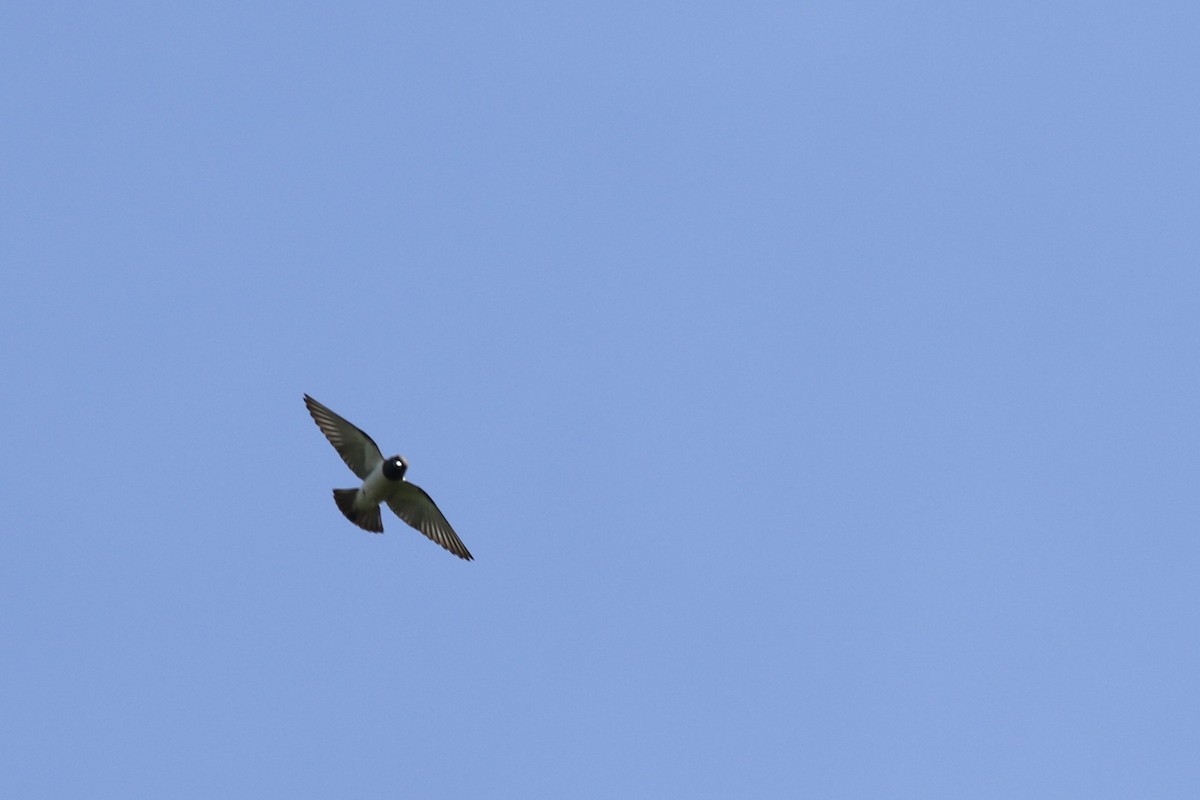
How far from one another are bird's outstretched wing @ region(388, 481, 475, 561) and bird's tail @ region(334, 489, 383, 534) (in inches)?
16.7

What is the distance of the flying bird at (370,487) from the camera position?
23.4 metres

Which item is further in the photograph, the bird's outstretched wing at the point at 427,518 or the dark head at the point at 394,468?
the bird's outstretched wing at the point at 427,518

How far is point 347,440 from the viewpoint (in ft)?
77.8

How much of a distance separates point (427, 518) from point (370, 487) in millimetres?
1103

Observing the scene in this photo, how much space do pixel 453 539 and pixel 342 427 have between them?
2.32 meters

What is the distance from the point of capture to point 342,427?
2359 centimetres

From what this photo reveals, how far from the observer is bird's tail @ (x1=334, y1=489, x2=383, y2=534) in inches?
927

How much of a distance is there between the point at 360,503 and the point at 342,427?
1104mm

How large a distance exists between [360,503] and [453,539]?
5.06ft

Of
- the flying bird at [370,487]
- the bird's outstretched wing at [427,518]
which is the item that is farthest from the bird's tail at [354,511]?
the bird's outstretched wing at [427,518]

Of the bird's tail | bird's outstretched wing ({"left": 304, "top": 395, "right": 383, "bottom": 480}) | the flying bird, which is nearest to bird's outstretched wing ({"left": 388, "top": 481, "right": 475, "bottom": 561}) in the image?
the flying bird

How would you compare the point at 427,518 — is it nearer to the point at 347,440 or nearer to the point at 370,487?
the point at 370,487

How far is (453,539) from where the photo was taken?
24.2 metres

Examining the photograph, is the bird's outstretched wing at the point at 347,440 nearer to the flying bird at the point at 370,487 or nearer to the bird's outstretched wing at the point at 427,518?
the flying bird at the point at 370,487
